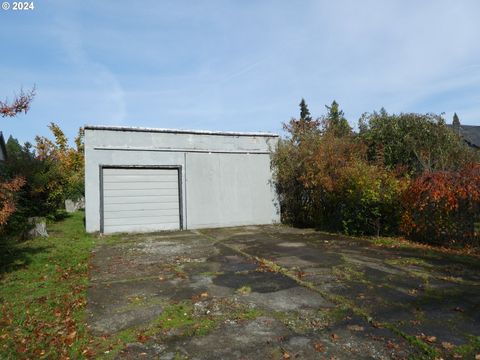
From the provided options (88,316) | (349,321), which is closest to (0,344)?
(88,316)

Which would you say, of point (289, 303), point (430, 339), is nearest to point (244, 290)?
point (289, 303)

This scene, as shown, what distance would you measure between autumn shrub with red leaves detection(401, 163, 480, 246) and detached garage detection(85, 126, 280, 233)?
5.86m

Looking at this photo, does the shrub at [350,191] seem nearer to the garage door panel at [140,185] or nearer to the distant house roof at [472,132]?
the garage door panel at [140,185]

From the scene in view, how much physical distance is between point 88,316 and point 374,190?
816cm

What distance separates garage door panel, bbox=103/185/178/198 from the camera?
40.2 feet

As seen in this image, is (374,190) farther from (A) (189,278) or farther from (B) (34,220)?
(B) (34,220)

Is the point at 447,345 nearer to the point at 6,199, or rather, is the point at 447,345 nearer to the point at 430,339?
the point at 430,339

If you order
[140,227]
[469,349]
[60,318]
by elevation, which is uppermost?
[140,227]

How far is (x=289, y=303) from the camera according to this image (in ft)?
16.2

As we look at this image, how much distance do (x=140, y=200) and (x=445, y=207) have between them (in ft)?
29.6

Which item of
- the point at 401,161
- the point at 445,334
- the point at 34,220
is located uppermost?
the point at 401,161

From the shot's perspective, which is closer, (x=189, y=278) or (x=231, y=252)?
(x=189, y=278)

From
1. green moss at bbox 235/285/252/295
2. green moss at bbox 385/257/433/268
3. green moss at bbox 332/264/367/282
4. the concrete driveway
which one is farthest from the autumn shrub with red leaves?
green moss at bbox 235/285/252/295

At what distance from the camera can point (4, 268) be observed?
7.25 metres
